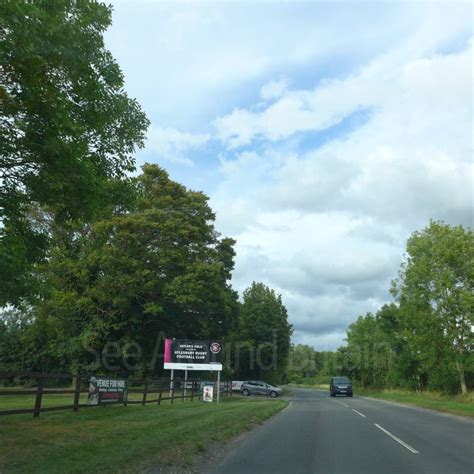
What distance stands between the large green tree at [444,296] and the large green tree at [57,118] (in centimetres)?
2824

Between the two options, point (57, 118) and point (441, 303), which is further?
point (441, 303)

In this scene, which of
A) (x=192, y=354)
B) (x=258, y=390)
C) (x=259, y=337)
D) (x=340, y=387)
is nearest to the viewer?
(x=192, y=354)

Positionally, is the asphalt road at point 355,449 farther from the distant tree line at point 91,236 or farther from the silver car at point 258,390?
the silver car at point 258,390

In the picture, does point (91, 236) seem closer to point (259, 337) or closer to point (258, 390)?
point (258, 390)

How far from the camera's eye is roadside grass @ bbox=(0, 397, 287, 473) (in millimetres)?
8500

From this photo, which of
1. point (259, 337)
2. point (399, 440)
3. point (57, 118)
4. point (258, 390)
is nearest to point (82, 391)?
point (399, 440)

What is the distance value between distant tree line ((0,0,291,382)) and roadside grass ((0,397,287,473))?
305cm

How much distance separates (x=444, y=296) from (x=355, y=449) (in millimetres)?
25184

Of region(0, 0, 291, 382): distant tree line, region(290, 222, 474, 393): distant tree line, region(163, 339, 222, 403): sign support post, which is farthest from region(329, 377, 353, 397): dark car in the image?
region(163, 339, 222, 403): sign support post

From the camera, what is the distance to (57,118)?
8.61 metres

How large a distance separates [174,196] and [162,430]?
29270 millimetres

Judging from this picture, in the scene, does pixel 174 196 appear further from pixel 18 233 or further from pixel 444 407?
pixel 18 233

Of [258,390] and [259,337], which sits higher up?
[259,337]

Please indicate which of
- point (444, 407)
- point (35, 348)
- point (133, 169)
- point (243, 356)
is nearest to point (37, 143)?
point (133, 169)
